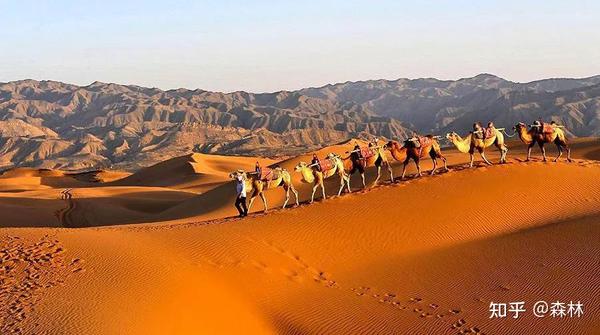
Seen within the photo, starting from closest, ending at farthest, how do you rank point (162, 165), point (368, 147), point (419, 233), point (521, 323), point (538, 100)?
1. point (521, 323)
2. point (419, 233)
3. point (368, 147)
4. point (162, 165)
5. point (538, 100)

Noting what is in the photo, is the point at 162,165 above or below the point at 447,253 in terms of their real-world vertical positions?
below

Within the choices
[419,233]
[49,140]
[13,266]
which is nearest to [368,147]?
[419,233]

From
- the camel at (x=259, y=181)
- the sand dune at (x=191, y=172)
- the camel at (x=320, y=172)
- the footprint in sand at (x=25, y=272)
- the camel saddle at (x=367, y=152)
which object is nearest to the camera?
the footprint in sand at (x=25, y=272)

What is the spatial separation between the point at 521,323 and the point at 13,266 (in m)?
10.1

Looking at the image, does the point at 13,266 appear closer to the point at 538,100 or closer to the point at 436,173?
the point at 436,173

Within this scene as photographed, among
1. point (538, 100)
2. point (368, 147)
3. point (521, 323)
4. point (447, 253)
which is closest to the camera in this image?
point (521, 323)

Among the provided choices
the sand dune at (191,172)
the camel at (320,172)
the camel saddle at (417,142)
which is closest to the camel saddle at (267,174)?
the camel at (320,172)

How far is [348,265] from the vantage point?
14.0 metres

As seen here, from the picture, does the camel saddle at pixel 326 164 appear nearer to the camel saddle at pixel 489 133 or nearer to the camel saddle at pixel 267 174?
the camel saddle at pixel 267 174

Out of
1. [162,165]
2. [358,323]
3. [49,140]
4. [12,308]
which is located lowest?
[49,140]

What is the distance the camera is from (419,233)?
1581 cm

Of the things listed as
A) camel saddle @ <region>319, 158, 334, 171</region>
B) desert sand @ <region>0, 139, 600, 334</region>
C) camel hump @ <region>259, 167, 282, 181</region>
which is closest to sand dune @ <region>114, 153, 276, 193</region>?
camel saddle @ <region>319, 158, 334, 171</region>

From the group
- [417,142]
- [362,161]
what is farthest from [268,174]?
[417,142]

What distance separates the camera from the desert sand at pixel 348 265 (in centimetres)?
1021
